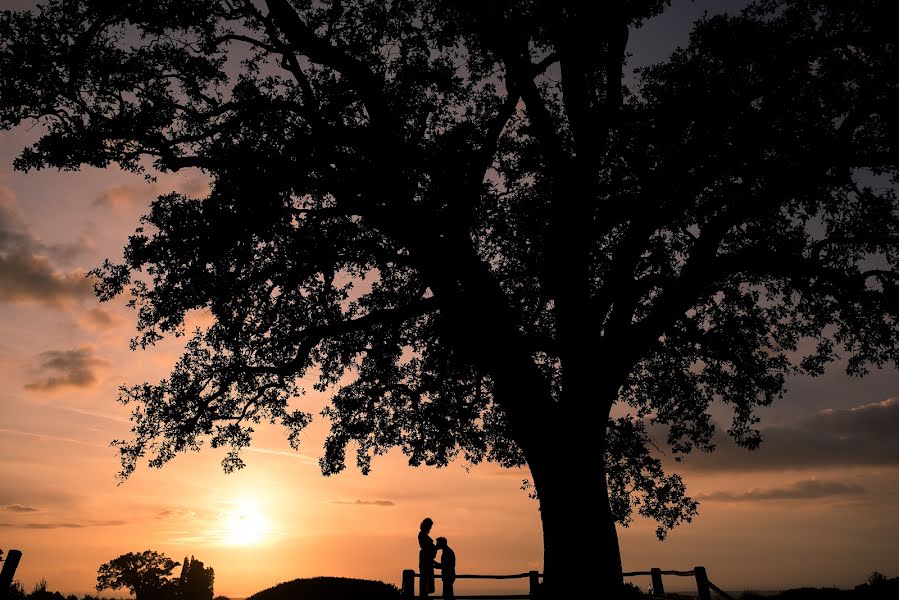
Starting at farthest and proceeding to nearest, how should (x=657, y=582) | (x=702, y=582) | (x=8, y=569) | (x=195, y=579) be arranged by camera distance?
(x=195, y=579) < (x=657, y=582) < (x=702, y=582) < (x=8, y=569)

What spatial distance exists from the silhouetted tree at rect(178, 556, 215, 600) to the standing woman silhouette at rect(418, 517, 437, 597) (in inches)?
1152

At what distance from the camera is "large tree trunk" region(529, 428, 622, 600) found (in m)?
12.0

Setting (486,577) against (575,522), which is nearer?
(575,522)

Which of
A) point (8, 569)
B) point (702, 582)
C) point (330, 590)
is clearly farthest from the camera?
point (330, 590)

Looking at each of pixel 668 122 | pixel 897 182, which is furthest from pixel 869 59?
pixel 668 122

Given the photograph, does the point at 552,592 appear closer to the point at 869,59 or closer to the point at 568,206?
the point at 568,206

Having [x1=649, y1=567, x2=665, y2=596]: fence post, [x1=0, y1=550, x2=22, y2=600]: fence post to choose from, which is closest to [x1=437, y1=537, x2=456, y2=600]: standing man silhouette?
[x1=649, y1=567, x2=665, y2=596]: fence post

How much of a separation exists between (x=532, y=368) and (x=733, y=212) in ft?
18.2

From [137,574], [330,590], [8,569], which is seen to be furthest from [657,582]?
[137,574]

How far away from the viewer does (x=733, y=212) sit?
44.9 feet

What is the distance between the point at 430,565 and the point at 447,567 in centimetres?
51

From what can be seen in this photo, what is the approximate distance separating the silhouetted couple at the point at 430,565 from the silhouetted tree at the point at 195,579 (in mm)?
29287

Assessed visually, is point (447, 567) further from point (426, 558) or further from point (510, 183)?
point (510, 183)

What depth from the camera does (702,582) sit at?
14625 millimetres
